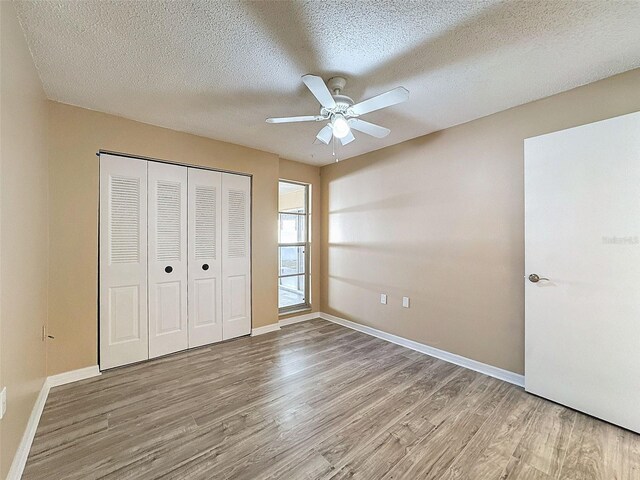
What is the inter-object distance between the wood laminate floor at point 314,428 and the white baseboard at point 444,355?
106mm

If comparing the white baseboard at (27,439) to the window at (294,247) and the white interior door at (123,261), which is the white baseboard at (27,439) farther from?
the window at (294,247)

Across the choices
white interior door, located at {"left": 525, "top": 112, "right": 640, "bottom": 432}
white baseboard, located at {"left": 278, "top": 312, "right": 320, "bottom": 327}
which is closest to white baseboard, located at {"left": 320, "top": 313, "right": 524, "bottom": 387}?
white interior door, located at {"left": 525, "top": 112, "right": 640, "bottom": 432}

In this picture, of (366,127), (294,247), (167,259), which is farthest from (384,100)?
(294,247)

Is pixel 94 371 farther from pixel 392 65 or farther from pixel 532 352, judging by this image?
pixel 532 352

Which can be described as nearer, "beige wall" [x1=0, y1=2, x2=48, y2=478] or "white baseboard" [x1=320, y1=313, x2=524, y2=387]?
"beige wall" [x1=0, y1=2, x2=48, y2=478]

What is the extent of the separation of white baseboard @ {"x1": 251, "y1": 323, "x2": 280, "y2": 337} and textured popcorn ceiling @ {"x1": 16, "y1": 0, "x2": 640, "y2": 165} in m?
2.64

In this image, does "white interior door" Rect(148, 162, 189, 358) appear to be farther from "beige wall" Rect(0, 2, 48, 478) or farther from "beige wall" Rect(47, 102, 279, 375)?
"beige wall" Rect(0, 2, 48, 478)

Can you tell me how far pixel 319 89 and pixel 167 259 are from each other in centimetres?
239

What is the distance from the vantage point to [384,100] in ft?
5.91

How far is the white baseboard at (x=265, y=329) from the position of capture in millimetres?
3660

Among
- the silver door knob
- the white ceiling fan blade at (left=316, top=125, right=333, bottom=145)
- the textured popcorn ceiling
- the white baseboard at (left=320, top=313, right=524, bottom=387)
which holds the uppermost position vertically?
the textured popcorn ceiling

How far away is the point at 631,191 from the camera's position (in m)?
1.86

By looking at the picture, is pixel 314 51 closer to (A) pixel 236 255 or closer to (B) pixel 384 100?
(B) pixel 384 100

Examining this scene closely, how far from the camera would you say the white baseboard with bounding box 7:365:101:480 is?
1.48 m
